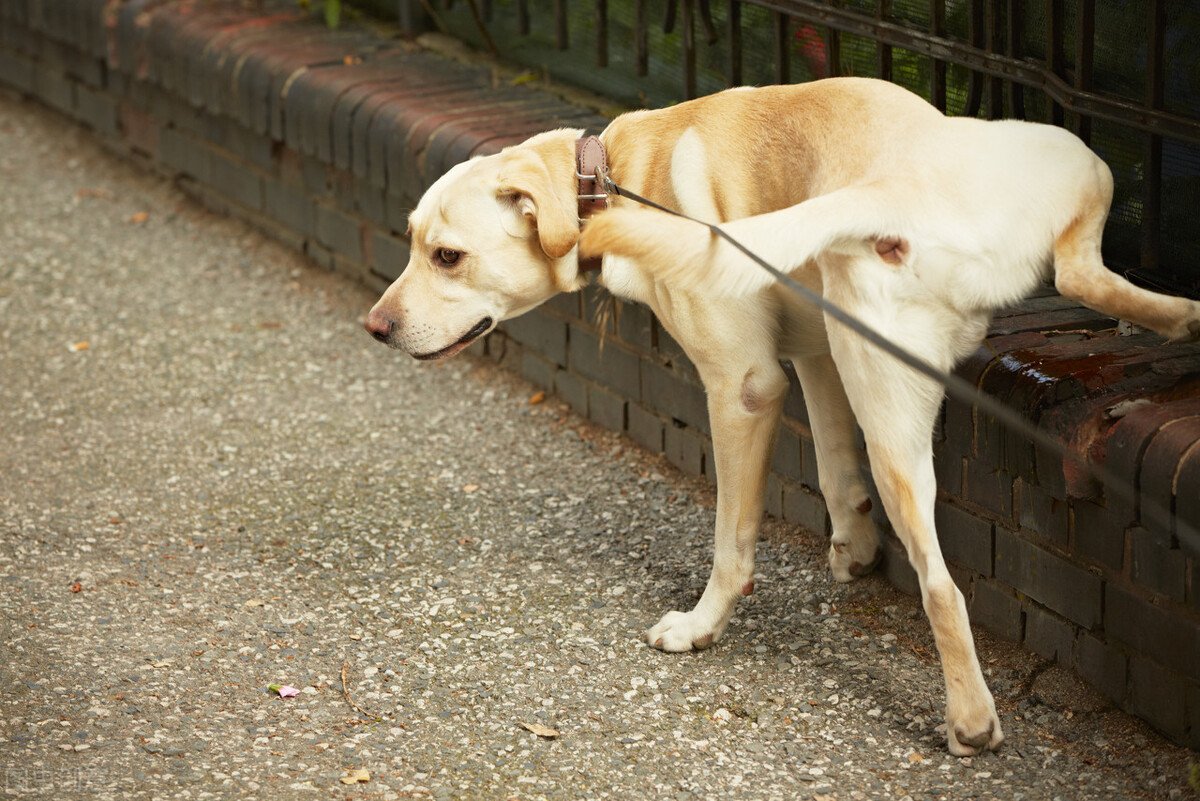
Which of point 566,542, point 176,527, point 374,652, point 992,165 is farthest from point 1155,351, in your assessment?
point 176,527

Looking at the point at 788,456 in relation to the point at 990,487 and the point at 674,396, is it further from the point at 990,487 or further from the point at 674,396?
the point at 990,487

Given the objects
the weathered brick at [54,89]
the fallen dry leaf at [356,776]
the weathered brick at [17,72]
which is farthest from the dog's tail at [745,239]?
the weathered brick at [17,72]

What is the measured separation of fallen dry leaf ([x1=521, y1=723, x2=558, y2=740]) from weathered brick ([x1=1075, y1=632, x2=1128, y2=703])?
4.18 ft

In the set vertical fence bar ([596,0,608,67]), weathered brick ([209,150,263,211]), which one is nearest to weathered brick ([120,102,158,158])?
weathered brick ([209,150,263,211])

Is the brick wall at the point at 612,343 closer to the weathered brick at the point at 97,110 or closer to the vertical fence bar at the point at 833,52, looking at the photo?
the weathered brick at the point at 97,110

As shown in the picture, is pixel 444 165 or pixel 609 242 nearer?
pixel 609 242

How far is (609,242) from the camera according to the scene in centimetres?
274

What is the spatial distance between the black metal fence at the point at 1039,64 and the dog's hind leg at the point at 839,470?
84cm

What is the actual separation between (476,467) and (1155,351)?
7.63 ft

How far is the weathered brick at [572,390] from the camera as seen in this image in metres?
5.05

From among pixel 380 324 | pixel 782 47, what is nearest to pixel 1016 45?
pixel 782 47

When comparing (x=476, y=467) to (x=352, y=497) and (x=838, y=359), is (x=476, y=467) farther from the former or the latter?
(x=838, y=359)

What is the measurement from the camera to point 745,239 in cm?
279

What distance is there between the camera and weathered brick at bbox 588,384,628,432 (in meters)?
4.87
